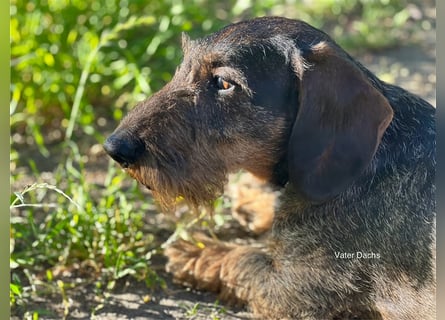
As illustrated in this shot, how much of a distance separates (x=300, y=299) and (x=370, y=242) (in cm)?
52

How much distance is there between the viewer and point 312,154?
15.7ft

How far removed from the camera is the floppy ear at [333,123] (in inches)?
185

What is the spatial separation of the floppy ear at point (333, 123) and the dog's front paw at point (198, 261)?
104 centimetres

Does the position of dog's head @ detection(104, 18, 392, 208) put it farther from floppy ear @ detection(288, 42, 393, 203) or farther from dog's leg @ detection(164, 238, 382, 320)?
dog's leg @ detection(164, 238, 382, 320)

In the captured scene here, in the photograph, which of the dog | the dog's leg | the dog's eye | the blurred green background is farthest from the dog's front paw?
the dog's eye

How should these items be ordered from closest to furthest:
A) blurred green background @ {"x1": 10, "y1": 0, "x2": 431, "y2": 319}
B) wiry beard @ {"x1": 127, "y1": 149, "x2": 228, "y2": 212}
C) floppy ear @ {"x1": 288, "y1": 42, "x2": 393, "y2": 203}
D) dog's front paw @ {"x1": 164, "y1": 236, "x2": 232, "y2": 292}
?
floppy ear @ {"x1": 288, "y1": 42, "x2": 393, "y2": 203} < wiry beard @ {"x1": 127, "y1": 149, "x2": 228, "y2": 212} < dog's front paw @ {"x1": 164, "y1": 236, "x2": 232, "y2": 292} < blurred green background @ {"x1": 10, "y1": 0, "x2": 431, "y2": 319}

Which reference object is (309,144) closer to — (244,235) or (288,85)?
(288,85)

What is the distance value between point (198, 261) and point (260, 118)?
1176mm

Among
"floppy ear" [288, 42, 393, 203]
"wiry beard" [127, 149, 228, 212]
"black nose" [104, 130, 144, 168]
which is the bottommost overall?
"wiry beard" [127, 149, 228, 212]

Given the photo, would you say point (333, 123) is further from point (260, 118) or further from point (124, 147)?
point (124, 147)

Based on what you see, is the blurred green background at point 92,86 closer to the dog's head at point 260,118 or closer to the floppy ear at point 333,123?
the dog's head at point 260,118

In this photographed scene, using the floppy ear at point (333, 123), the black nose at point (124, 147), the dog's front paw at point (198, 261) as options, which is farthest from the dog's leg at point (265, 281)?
the black nose at point (124, 147)

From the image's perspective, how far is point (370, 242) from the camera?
4.87 m

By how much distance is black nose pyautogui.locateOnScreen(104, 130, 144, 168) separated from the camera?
479cm
